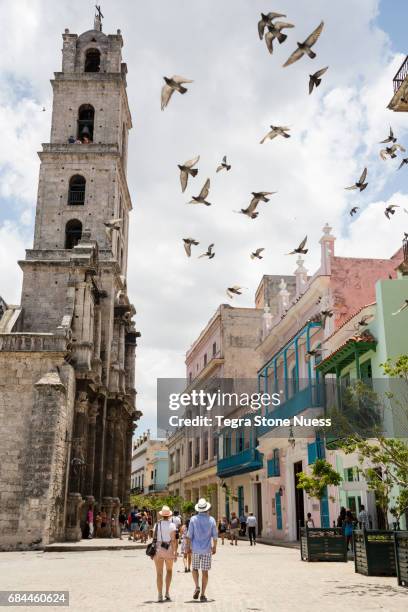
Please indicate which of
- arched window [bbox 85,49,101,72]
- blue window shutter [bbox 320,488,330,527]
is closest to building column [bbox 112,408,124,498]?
blue window shutter [bbox 320,488,330,527]

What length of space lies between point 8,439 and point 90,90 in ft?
68.7

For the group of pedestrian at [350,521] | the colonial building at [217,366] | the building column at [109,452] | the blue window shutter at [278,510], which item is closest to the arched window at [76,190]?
the building column at [109,452]

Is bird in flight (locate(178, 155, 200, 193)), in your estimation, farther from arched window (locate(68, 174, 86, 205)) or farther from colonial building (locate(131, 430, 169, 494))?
colonial building (locate(131, 430, 169, 494))

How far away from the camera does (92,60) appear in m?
36.6

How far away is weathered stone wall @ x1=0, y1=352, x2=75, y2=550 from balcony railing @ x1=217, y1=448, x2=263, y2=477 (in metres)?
12.3

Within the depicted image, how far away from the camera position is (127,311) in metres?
33.8

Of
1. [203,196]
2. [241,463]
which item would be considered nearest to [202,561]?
[203,196]

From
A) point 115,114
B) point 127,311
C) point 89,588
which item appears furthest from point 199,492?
point 89,588

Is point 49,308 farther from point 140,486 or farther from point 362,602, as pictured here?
point 140,486

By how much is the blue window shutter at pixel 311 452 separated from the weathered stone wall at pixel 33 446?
8756 millimetres

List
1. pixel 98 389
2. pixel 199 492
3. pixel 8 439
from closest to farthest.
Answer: pixel 8 439 < pixel 98 389 < pixel 199 492

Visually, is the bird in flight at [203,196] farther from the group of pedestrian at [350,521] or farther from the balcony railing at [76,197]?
the balcony railing at [76,197]

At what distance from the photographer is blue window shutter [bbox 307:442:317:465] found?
23.3m

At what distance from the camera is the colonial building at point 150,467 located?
2910 inches
